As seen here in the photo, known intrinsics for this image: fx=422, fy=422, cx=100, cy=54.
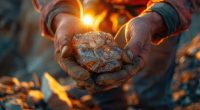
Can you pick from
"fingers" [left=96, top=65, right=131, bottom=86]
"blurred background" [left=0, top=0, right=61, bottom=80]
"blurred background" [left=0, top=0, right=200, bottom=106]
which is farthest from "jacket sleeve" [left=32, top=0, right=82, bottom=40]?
"blurred background" [left=0, top=0, right=61, bottom=80]

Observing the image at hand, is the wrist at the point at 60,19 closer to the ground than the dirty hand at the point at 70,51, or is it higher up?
higher up

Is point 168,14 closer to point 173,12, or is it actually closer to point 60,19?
point 173,12

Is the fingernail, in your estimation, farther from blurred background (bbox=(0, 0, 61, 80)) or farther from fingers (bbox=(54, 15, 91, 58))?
blurred background (bbox=(0, 0, 61, 80))

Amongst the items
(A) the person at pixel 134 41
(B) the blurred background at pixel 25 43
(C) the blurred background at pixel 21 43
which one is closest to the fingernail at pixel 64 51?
(A) the person at pixel 134 41

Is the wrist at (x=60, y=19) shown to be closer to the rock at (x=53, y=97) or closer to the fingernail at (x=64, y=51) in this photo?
the fingernail at (x=64, y=51)

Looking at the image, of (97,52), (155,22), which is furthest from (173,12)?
(97,52)

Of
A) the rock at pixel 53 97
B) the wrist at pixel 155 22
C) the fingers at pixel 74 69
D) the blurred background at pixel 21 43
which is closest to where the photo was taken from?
the fingers at pixel 74 69

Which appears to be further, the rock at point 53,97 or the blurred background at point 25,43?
the blurred background at point 25,43
